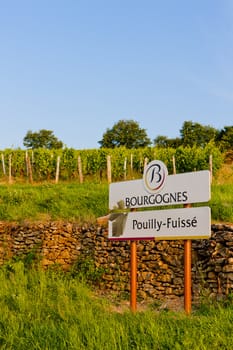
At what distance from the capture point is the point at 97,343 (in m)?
5.16

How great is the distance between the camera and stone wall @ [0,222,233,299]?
33.0 feet

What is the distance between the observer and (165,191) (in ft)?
23.2

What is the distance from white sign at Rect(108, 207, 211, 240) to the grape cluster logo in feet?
1.26

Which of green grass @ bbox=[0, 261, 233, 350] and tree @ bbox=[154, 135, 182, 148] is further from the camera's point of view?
tree @ bbox=[154, 135, 182, 148]

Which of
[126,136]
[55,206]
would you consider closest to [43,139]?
[126,136]

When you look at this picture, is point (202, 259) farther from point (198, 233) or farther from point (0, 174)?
point (0, 174)

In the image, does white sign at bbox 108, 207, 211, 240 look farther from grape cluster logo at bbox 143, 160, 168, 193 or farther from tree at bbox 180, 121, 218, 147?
tree at bbox 180, 121, 218, 147

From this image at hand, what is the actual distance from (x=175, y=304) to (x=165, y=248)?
1.47m

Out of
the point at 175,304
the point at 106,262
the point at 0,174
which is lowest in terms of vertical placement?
the point at 175,304

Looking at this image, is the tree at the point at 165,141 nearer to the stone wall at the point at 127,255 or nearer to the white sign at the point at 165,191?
the stone wall at the point at 127,255

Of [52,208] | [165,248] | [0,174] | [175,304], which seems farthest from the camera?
[0,174]

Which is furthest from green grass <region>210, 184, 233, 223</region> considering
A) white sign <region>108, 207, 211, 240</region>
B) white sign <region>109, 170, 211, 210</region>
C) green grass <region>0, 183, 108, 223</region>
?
white sign <region>108, 207, 211, 240</region>

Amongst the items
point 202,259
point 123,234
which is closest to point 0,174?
point 202,259

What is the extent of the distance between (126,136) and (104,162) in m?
35.0
